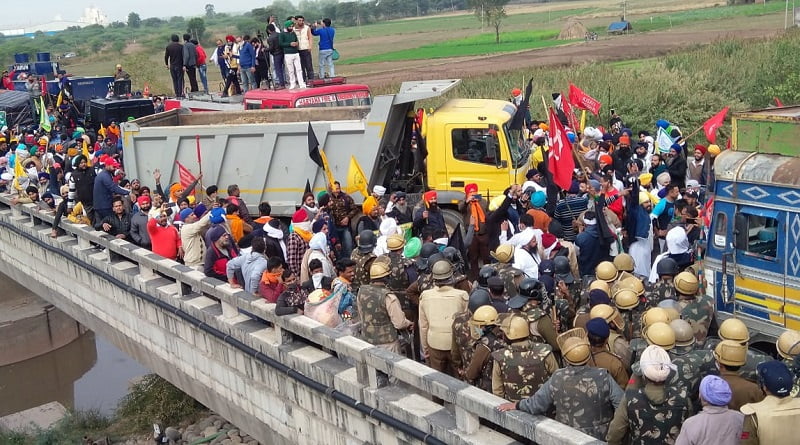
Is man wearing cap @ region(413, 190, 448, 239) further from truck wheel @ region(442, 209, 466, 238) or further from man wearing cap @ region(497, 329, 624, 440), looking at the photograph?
man wearing cap @ region(497, 329, 624, 440)

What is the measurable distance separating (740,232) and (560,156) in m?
3.57

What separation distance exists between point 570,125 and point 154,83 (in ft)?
99.3

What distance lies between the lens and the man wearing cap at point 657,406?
5500 mm

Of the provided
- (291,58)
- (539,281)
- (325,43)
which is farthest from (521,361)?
(325,43)

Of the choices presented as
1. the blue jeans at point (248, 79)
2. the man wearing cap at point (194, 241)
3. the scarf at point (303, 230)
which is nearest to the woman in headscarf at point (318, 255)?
the scarf at point (303, 230)

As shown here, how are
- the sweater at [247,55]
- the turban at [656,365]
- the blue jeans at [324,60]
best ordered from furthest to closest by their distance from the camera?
1. the sweater at [247,55]
2. the blue jeans at [324,60]
3. the turban at [656,365]

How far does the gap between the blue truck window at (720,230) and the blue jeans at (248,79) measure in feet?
42.9

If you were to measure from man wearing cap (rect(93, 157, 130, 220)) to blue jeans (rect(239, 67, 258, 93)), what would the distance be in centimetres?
588

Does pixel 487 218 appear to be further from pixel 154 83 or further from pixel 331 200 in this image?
pixel 154 83

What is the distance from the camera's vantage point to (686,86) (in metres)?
26.3

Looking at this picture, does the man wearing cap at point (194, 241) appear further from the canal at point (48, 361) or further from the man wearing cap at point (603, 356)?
the canal at point (48, 361)

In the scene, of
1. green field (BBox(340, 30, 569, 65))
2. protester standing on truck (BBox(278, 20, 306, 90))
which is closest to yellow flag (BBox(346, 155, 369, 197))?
protester standing on truck (BBox(278, 20, 306, 90))

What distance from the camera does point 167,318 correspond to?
11664 millimetres

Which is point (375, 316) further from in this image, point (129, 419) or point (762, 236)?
point (129, 419)
